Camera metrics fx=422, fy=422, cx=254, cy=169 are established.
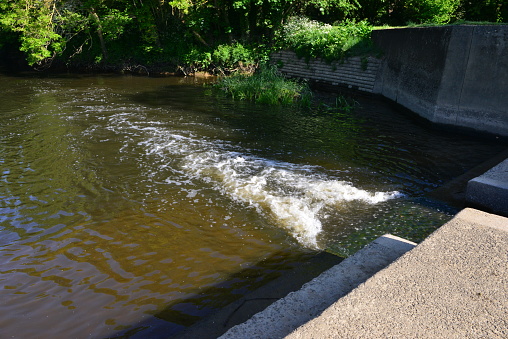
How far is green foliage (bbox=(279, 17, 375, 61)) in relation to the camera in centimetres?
1645

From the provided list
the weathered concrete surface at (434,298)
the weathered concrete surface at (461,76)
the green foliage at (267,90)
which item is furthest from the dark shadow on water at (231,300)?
the green foliage at (267,90)

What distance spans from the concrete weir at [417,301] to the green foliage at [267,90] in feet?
35.4

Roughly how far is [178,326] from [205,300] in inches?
17.8

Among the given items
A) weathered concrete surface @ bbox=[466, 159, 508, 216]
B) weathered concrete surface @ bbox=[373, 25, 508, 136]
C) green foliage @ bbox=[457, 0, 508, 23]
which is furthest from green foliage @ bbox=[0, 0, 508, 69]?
weathered concrete surface @ bbox=[466, 159, 508, 216]

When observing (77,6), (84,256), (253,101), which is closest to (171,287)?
(84,256)

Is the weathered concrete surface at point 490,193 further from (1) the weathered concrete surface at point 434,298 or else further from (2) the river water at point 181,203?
(1) the weathered concrete surface at point 434,298

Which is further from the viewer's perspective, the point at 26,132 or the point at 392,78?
the point at 392,78

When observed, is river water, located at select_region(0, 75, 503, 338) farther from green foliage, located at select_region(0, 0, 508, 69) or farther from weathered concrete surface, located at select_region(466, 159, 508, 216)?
green foliage, located at select_region(0, 0, 508, 69)

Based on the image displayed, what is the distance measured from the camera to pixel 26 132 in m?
10.5

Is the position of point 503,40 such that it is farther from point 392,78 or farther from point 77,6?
point 77,6

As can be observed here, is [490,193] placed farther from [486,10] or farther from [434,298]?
[486,10]

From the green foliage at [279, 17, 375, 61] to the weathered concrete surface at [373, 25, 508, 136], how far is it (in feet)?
12.8

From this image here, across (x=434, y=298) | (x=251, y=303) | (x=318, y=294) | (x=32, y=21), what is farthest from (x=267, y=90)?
(x=434, y=298)

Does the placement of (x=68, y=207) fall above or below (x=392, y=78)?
below
